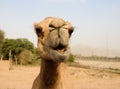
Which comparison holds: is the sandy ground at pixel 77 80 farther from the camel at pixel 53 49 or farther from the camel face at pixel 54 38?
the camel face at pixel 54 38

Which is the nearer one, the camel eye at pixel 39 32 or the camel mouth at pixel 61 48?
the camel mouth at pixel 61 48

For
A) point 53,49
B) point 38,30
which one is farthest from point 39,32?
point 53,49

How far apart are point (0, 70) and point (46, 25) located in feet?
96.4

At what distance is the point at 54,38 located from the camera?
304 centimetres

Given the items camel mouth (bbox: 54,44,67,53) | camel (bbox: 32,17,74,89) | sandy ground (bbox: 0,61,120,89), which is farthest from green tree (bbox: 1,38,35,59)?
camel mouth (bbox: 54,44,67,53)

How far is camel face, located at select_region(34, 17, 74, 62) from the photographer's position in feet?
9.79

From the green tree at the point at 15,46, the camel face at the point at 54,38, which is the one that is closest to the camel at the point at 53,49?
A: the camel face at the point at 54,38

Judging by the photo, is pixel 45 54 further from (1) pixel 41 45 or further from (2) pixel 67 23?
(2) pixel 67 23

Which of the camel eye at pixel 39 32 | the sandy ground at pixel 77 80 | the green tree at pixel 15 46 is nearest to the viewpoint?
the camel eye at pixel 39 32

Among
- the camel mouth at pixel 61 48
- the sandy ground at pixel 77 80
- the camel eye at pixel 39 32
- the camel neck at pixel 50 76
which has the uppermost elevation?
the camel eye at pixel 39 32

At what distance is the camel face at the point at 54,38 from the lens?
9.79 feet

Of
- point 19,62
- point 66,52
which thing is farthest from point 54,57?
point 19,62

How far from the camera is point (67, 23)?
3.29 metres

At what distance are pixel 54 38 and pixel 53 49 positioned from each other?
0.13 metres
